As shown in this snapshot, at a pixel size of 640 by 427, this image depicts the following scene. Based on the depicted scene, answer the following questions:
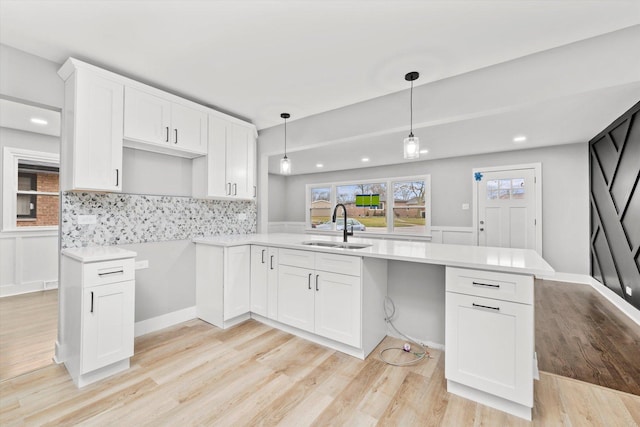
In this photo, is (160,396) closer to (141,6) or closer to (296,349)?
(296,349)

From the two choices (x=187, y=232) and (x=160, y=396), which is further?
(x=187, y=232)

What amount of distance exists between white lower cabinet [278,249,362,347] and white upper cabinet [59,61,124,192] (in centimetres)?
164

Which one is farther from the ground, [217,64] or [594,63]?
[217,64]

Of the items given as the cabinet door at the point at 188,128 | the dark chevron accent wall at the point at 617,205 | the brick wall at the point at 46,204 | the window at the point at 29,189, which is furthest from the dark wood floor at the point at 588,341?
the brick wall at the point at 46,204

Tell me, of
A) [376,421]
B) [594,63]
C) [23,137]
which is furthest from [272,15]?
[23,137]

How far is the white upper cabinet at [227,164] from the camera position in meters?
3.10

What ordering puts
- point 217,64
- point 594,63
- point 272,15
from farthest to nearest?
point 217,64, point 594,63, point 272,15

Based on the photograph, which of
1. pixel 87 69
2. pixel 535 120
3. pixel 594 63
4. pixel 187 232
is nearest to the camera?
pixel 594 63

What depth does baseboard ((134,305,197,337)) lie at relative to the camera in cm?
271

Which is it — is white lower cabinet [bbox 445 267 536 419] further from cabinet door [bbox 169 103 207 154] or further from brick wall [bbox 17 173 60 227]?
brick wall [bbox 17 173 60 227]

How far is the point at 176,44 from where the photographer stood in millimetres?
2049

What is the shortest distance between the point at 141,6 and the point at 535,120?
13.7 ft

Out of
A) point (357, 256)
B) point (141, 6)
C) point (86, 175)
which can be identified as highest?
point (141, 6)

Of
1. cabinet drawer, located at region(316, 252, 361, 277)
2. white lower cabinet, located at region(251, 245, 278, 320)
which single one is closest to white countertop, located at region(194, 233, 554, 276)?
cabinet drawer, located at region(316, 252, 361, 277)
